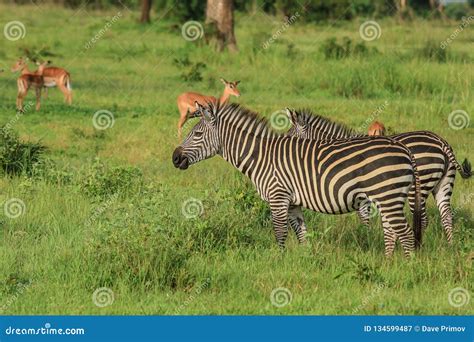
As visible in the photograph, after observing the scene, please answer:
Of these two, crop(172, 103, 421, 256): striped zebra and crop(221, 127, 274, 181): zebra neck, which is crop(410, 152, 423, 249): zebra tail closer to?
crop(172, 103, 421, 256): striped zebra

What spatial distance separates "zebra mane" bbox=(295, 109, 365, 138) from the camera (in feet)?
33.2

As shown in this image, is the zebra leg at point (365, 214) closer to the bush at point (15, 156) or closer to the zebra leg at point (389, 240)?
the zebra leg at point (389, 240)

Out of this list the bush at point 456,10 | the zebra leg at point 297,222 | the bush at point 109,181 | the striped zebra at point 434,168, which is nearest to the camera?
→ the zebra leg at point 297,222

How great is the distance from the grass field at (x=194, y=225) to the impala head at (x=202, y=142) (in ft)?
1.30

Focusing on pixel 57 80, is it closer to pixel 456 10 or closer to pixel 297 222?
pixel 297 222

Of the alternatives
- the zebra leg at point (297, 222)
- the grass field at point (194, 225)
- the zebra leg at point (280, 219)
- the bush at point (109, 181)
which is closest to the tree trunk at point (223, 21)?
the grass field at point (194, 225)

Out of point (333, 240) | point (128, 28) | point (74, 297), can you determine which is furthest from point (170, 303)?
point (128, 28)

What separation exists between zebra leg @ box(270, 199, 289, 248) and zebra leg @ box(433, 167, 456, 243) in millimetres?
1464

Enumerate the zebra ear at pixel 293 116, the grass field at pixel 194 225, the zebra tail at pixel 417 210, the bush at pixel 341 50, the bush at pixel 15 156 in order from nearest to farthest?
1. the grass field at pixel 194 225
2. the zebra tail at pixel 417 210
3. the zebra ear at pixel 293 116
4. the bush at pixel 15 156
5. the bush at pixel 341 50

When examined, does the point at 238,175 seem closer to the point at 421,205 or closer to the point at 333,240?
the point at 333,240

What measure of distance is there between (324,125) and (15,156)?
11.9ft

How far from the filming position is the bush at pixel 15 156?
12.0m

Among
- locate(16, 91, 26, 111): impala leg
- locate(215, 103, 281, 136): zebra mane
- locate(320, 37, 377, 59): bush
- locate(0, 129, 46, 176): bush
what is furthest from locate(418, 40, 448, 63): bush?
locate(215, 103, 281, 136): zebra mane

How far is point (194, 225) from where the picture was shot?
9.04 metres
